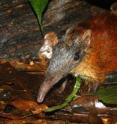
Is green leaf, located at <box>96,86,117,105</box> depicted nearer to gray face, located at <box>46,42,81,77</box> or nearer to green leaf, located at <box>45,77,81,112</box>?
green leaf, located at <box>45,77,81,112</box>

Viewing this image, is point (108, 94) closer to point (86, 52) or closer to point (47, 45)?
point (86, 52)

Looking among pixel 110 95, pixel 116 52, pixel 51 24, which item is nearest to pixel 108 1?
pixel 51 24

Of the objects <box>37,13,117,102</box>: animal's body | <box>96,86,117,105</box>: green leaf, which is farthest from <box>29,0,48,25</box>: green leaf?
<box>96,86,117,105</box>: green leaf

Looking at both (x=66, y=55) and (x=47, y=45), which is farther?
(x=47, y=45)

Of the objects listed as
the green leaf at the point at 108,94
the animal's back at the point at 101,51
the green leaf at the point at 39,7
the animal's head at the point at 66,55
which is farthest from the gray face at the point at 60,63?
the green leaf at the point at 39,7

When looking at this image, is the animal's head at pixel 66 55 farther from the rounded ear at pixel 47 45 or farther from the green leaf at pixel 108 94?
the rounded ear at pixel 47 45

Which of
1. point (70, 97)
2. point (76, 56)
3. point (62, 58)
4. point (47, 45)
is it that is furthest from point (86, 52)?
point (47, 45)
